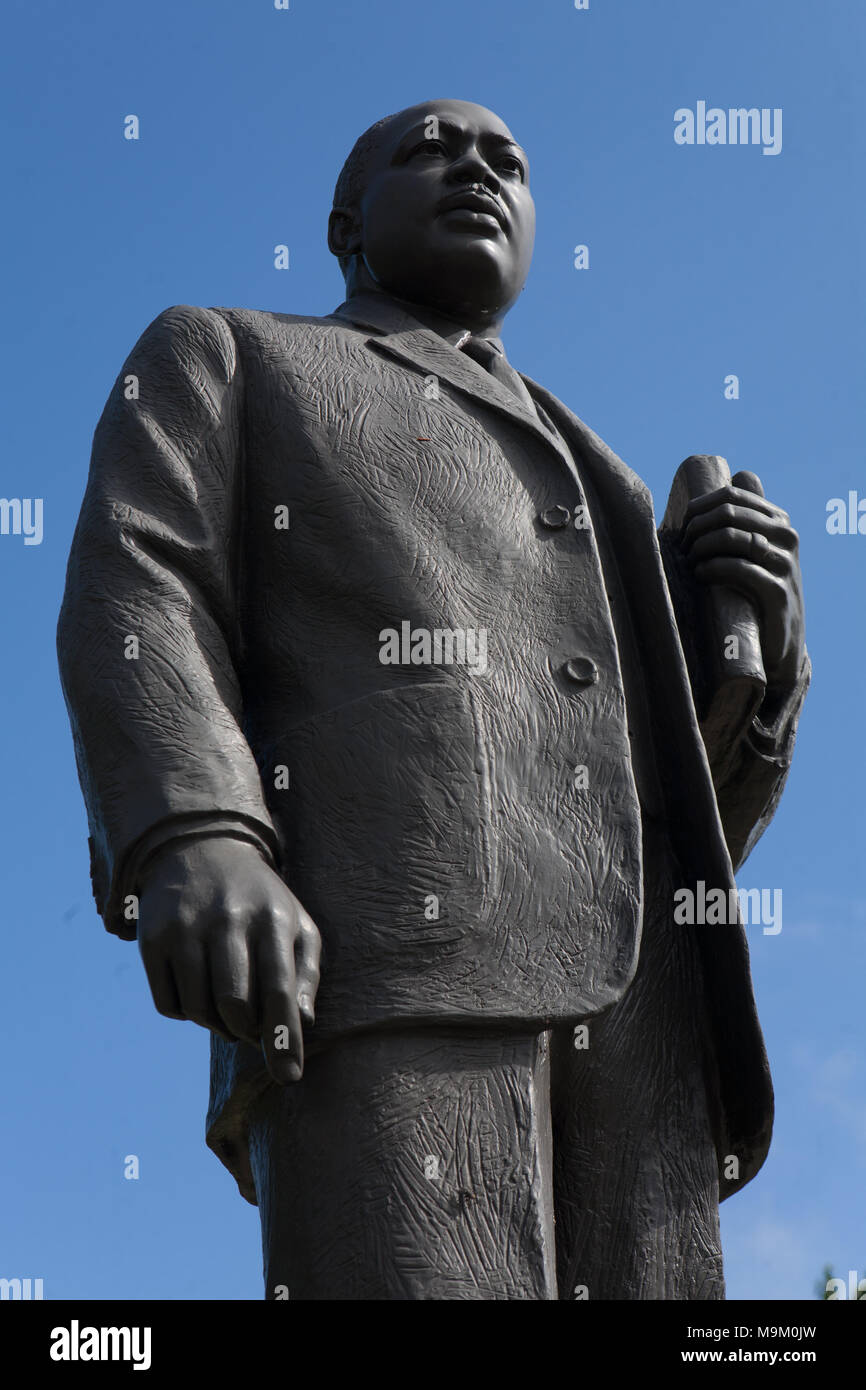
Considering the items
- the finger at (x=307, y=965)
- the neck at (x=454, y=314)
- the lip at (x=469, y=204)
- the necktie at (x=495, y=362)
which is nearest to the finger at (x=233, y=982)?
the finger at (x=307, y=965)

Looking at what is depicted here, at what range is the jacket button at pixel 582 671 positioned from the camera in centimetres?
575

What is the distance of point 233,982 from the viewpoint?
489 centimetres

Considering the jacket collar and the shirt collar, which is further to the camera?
the shirt collar

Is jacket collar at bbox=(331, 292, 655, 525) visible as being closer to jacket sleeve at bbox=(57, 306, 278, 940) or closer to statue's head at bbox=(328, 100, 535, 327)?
statue's head at bbox=(328, 100, 535, 327)

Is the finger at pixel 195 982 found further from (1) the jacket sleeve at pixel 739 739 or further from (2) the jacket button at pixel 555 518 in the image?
(1) the jacket sleeve at pixel 739 739

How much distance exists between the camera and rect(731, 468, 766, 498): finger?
22.3ft

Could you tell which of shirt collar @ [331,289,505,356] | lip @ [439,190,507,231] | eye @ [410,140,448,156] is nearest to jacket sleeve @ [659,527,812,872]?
shirt collar @ [331,289,505,356]

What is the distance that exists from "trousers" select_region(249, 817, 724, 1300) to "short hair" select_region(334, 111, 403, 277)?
276 centimetres

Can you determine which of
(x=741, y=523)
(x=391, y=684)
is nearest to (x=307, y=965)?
(x=391, y=684)

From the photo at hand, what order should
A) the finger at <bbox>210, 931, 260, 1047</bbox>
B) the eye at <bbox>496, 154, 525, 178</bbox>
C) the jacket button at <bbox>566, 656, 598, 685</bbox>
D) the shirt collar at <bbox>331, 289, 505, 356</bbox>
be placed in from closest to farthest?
the finger at <bbox>210, 931, 260, 1047</bbox> < the jacket button at <bbox>566, 656, 598, 685</bbox> < the shirt collar at <bbox>331, 289, 505, 356</bbox> < the eye at <bbox>496, 154, 525, 178</bbox>

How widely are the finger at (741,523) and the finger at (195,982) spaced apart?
2.39m

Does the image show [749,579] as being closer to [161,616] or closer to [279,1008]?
[161,616]

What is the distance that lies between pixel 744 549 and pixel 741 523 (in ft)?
0.29
